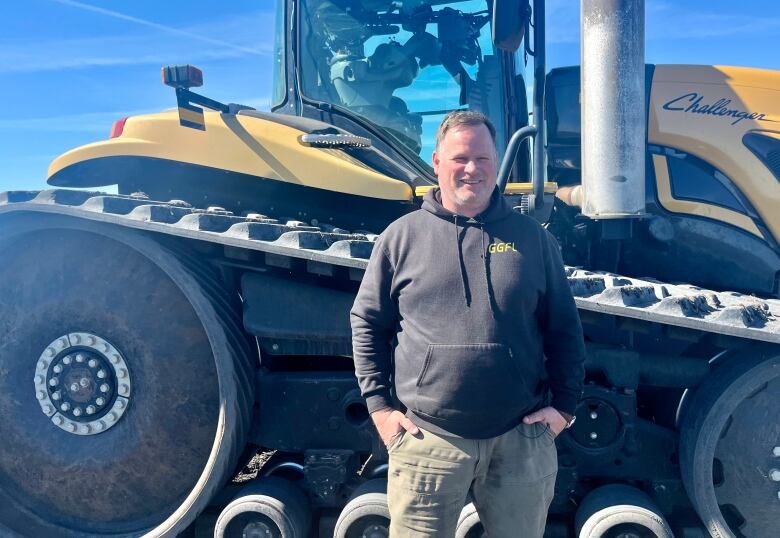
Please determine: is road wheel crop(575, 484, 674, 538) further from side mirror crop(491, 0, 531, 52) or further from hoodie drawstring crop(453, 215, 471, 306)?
side mirror crop(491, 0, 531, 52)

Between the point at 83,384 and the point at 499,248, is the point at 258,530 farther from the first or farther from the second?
the point at 499,248

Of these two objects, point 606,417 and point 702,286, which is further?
point 702,286

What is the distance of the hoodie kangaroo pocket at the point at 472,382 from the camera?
6.53ft

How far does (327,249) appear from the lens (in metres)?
2.66

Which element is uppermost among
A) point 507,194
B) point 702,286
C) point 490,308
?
point 507,194

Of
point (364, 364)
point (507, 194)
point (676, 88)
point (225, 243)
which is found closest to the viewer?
point (364, 364)

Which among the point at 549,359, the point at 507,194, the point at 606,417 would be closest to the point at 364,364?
the point at 549,359

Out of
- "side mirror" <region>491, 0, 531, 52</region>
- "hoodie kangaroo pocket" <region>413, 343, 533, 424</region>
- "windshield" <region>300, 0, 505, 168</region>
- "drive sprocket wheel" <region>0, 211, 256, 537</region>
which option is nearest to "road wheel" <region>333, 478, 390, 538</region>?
"drive sprocket wheel" <region>0, 211, 256, 537</region>

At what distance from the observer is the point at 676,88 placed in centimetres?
352

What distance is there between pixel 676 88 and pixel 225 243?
2445 millimetres

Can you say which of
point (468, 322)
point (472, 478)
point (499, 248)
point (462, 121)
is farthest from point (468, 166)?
point (472, 478)

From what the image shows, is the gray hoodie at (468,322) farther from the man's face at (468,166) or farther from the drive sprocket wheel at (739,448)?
the drive sprocket wheel at (739,448)

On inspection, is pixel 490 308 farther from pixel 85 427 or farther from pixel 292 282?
pixel 85 427

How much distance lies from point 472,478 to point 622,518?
839mm
